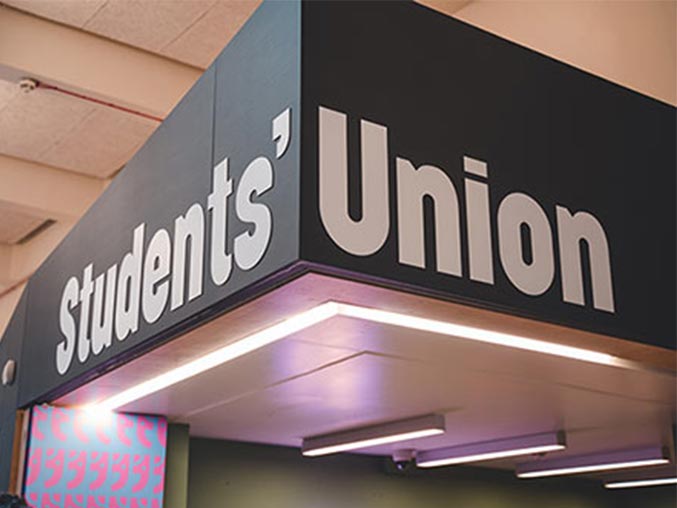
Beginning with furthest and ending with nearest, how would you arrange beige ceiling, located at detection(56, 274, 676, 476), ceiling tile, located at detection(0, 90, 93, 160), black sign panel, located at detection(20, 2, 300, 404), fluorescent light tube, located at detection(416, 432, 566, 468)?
ceiling tile, located at detection(0, 90, 93, 160)
fluorescent light tube, located at detection(416, 432, 566, 468)
beige ceiling, located at detection(56, 274, 676, 476)
black sign panel, located at detection(20, 2, 300, 404)

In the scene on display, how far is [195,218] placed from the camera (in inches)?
→ 109

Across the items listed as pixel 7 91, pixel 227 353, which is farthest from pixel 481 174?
pixel 7 91

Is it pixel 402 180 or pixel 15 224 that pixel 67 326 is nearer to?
pixel 402 180

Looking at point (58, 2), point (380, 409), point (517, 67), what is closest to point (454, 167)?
point (517, 67)

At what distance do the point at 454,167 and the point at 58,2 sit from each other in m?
3.93

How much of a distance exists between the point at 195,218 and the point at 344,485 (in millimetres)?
3423

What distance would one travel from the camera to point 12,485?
3957 mm

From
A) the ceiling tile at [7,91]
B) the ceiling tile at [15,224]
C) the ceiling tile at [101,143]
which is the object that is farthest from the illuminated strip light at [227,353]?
the ceiling tile at [15,224]

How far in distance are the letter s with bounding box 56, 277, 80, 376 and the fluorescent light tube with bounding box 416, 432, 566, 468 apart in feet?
8.20

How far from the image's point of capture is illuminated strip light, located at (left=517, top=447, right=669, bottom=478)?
524 centimetres

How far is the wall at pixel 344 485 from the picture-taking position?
5.31 m

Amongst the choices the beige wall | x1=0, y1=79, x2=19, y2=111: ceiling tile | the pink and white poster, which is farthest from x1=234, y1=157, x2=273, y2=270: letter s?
x1=0, y1=79, x2=19, y2=111: ceiling tile

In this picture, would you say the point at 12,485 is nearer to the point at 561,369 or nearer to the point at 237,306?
the point at 237,306

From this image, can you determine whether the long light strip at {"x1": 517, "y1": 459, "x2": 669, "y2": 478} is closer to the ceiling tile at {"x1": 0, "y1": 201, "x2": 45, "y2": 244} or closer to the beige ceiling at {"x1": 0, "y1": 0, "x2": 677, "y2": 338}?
the beige ceiling at {"x1": 0, "y1": 0, "x2": 677, "y2": 338}
